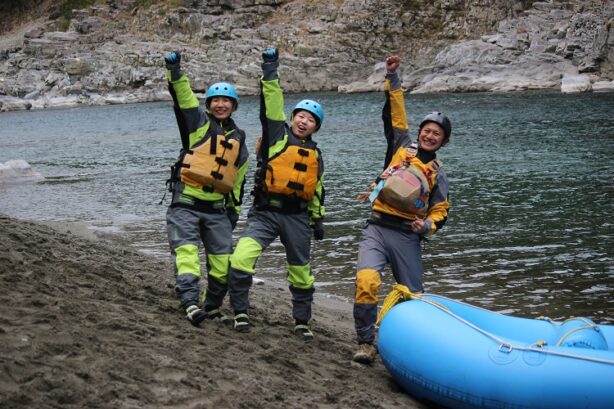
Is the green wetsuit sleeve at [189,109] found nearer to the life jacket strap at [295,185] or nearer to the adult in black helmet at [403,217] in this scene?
the life jacket strap at [295,185]

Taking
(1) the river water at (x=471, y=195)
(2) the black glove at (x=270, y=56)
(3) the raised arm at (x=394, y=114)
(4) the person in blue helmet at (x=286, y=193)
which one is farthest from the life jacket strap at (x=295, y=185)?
(1) the river water at (x=471, y=195)

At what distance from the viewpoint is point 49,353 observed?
4.64m

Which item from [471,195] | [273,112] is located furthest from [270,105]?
[471,195]

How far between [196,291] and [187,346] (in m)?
0.88

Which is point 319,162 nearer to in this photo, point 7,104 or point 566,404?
point 566,404

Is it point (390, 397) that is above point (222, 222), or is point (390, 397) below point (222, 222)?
below

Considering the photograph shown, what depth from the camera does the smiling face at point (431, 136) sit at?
6426mm

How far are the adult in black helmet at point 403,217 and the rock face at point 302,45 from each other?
157 feet

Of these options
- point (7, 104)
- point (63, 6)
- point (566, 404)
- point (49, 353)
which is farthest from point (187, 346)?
point (63, 6)

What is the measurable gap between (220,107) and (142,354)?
2.48 meters

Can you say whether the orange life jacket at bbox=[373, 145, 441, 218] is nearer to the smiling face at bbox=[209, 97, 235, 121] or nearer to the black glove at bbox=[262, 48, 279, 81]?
the black glove at bbox=[262, 48, 279, 81]

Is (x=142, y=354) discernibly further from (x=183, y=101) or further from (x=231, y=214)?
(x=183, y=101)

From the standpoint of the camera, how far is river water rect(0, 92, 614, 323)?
9.80 metres

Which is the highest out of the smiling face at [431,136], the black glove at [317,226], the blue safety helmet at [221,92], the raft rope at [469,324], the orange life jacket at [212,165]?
the blue safety helmet at [221,92]
